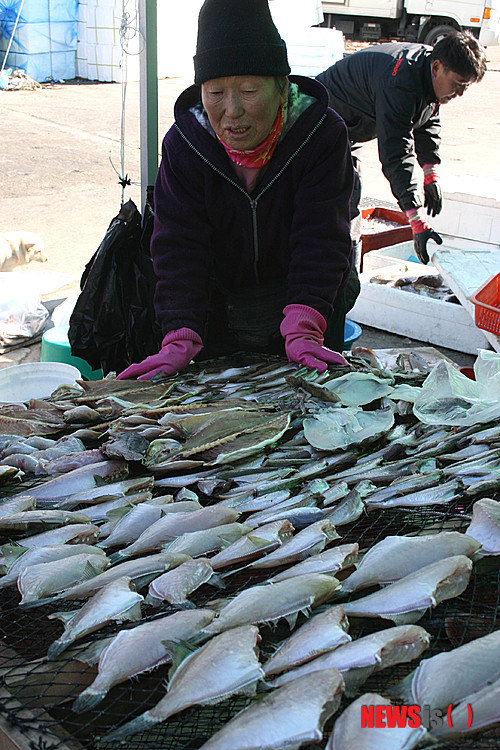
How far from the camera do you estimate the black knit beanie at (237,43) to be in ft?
6.74

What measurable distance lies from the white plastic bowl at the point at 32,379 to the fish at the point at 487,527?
2.38m

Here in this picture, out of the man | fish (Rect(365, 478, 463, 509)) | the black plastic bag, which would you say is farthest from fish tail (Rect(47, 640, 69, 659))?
the man

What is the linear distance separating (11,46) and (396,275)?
501 inches

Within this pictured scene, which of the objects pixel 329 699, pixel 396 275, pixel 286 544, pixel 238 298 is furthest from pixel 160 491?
pixel 396 275

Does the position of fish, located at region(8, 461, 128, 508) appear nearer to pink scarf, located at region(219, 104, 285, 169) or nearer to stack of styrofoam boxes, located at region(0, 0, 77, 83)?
pink scarf, located at region(219, 104, 285, 169)

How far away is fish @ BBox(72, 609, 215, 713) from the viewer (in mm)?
1038

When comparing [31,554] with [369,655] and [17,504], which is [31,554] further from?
[369,655]

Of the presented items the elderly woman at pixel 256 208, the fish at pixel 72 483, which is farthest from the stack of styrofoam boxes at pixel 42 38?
the fish at pixel 72 483

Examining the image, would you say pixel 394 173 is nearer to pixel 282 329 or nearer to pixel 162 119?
pixel 282 329

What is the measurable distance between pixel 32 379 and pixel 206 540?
7.27 feet

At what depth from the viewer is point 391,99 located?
4.27m

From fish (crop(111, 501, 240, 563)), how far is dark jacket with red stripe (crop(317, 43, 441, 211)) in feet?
11.7

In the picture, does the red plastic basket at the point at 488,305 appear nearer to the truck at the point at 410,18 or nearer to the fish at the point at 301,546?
the fish at the point at 301,546

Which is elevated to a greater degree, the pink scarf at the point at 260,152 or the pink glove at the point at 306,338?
the pink scarf at the point at 260,152
